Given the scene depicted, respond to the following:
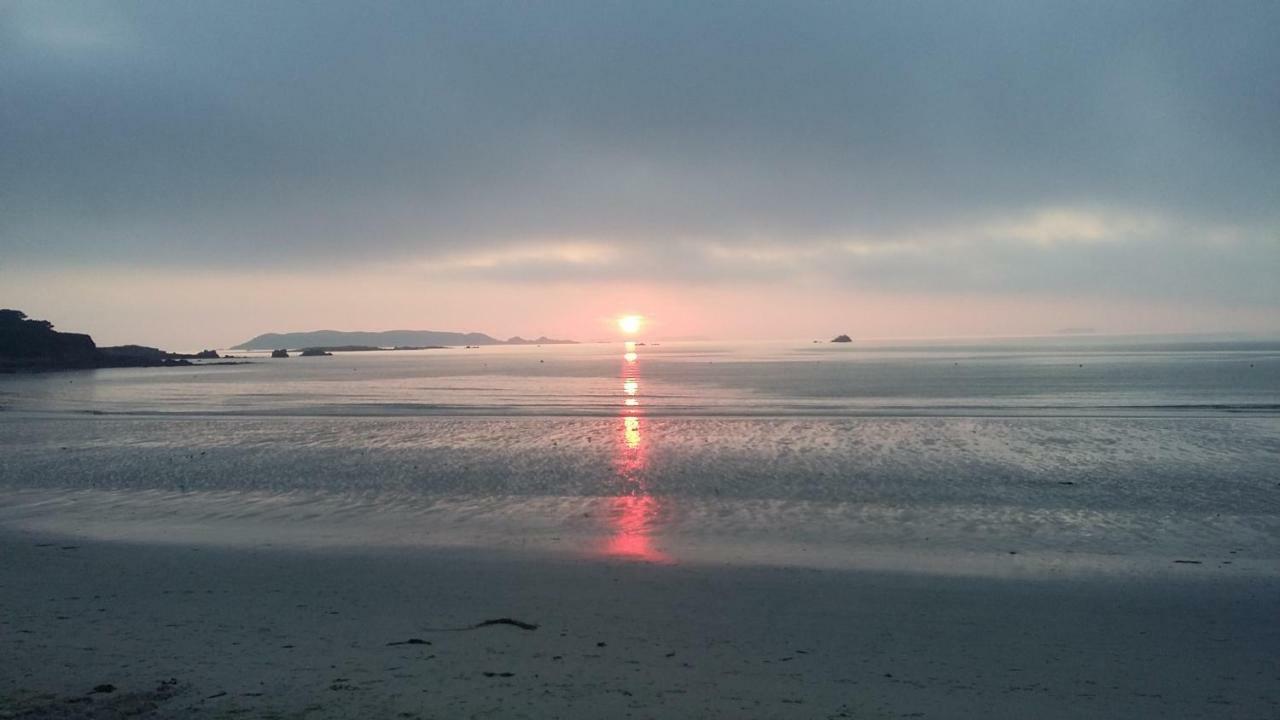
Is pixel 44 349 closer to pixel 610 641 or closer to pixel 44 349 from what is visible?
pixel 44 349

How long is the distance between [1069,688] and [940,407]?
30.6 metres

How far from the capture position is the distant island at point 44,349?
9225 cm

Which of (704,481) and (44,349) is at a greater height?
(44,349)

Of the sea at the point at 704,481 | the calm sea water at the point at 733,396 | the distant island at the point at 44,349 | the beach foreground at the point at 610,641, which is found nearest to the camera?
the beach foreground at the point at 610,641

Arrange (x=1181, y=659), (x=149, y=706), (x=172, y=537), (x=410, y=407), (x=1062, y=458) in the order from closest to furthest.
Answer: (x=149, y=706) < (x=1181, y=659) < (x=172, y=537) < (x=1062, y=458) < (x=410, y=407)

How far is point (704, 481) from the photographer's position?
18.7 meters

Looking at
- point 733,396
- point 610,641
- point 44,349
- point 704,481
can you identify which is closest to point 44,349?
point 44,349

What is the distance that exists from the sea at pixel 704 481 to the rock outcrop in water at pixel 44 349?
71.9m

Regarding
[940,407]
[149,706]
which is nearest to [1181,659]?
[149,706]

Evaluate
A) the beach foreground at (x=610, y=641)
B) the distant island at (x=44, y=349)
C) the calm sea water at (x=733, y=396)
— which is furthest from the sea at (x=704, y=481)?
the distant island at (x=44, y=349)

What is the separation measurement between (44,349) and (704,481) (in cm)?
11083

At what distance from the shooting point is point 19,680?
23.5 feet

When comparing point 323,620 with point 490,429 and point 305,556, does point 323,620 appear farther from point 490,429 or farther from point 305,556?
point 490,429

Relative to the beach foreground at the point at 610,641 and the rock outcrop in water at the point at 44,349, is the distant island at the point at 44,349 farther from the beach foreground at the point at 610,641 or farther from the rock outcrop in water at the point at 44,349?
the beach foreground at the point at 610,641
